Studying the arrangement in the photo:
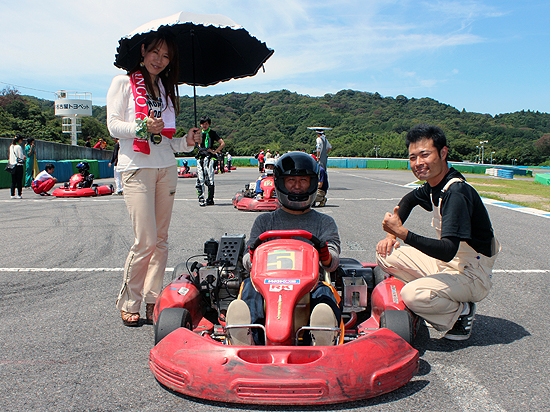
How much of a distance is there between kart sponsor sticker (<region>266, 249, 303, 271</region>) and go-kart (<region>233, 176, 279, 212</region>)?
7.53 m

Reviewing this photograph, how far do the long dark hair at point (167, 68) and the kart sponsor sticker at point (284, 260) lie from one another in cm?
158

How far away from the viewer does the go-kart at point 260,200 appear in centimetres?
1050

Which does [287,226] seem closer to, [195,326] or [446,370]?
[195,326]

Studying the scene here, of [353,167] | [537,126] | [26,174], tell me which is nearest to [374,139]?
[353,167]

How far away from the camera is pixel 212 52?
4.29m

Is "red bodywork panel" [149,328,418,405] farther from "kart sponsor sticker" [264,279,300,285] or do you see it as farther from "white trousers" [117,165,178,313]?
"white trousers" [117,165,178,313]

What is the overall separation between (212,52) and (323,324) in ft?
9.27

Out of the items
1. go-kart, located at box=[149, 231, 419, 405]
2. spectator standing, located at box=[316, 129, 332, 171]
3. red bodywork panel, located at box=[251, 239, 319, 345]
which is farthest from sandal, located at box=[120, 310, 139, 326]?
spectator standing, located at box=[316, 129, 332, 171]

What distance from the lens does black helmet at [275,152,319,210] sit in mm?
3152

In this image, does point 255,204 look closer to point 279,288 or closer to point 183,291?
point 183,291

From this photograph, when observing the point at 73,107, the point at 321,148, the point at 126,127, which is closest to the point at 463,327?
the point at 126,127

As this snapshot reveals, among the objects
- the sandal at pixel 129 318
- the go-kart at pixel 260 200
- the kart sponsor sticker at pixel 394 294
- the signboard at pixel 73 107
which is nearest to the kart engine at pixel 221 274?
the sandal at pixel 129 318

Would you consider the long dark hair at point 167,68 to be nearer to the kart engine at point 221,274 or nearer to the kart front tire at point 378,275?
the kart engine at point 221,274

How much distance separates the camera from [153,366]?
2.45 m
